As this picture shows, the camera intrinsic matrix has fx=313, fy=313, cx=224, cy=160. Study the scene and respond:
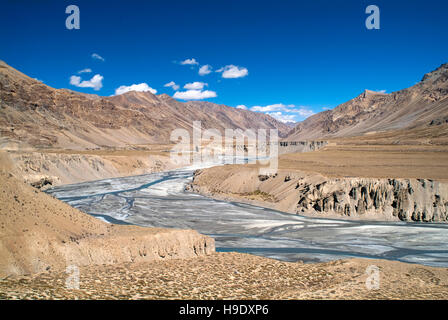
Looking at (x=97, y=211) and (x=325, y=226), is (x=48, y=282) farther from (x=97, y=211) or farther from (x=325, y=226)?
(x=97, y=211)

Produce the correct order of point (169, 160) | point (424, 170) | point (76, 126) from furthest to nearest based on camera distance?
1. point (76, 126)
2. point (169, 160)
3. point (424, 170)

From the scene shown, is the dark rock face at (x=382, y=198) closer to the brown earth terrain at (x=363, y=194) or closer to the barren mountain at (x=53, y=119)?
→ the brown earth terrain at (x=363, y=194)

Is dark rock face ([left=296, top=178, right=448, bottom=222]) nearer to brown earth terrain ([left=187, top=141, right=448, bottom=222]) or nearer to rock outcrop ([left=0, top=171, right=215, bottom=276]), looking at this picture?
brown earth terrain ([left=187, top=141, right=448, bottom=222])

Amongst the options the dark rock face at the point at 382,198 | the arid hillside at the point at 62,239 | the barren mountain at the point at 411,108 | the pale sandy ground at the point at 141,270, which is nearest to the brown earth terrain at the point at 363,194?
the dark rock face at the point at 382,198

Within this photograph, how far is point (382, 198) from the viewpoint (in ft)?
104

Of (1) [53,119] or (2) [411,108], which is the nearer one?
(1) [53,119]

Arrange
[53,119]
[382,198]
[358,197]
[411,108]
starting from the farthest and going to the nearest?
[411,108], [53,119], [358,197], [382,198]

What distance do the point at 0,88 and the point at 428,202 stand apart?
136032mm

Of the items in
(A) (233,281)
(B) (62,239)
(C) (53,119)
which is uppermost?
(C) (53,119)

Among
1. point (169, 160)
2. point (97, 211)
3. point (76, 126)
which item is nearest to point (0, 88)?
point (76, 126)

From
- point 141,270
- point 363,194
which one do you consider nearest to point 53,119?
point 363,194

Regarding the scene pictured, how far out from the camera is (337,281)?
11.5 metres

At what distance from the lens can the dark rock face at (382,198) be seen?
29875 millimetres

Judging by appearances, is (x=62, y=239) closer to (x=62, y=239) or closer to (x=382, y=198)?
(x=62, y=239)
